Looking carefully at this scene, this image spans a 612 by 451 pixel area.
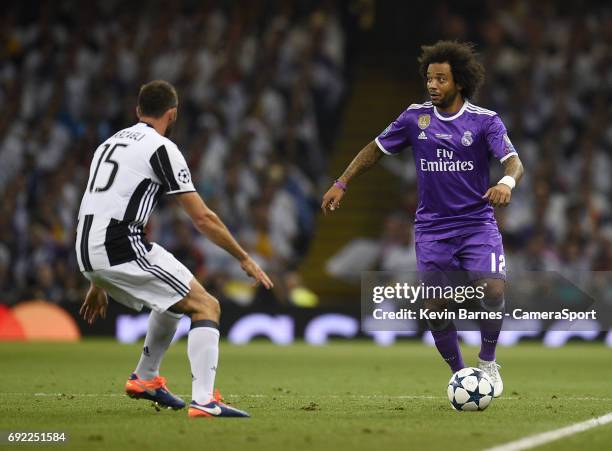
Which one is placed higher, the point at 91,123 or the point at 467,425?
the point at 91,123

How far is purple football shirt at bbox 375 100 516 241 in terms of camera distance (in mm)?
8961

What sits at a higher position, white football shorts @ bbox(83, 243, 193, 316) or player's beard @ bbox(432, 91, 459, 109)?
player's beard @ bbox(432, 91, 459, 109)

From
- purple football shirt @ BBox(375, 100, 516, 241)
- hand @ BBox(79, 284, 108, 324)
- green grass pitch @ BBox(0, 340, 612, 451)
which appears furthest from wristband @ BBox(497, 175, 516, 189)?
hand @ BBox(79, 284, 108, 324)

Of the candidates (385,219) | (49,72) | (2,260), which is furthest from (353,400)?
(49,72)

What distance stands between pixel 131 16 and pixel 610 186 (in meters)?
8.72

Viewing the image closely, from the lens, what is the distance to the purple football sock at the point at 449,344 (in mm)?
9023

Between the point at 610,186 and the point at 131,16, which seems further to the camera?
the point at 131,16

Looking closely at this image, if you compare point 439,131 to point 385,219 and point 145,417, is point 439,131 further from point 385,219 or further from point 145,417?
point 385,219

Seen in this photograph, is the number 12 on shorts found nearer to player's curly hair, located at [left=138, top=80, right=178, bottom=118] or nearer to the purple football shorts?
the purple football shorts

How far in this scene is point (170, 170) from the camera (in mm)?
7641

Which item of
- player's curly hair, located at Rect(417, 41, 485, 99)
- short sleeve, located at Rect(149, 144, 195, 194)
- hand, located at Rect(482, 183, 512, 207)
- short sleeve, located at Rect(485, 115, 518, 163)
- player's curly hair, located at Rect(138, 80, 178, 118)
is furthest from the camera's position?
player's curly hair, located at Rect(417, 41, 485, 99)

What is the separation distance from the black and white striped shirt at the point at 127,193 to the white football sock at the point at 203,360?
24.0 inches

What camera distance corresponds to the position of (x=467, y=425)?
7.46 metres

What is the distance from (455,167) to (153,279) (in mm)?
2497
